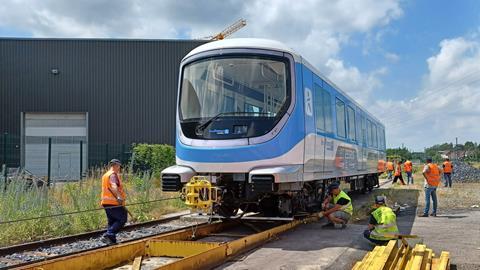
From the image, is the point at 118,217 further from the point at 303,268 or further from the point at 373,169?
the point at 373,169

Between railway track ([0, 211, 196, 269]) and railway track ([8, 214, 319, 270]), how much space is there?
50 cm

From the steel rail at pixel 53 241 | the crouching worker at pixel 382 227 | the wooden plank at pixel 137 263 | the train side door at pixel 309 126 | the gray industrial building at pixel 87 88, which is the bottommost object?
the wooden plank at pixel 137 263

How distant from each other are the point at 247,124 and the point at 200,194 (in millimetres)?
1507

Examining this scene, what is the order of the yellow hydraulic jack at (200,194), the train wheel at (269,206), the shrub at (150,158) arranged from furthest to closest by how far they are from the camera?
the shrub at (150,158)
the train wheel at (269,206)
the yellow hydraulic jack at (200,194)

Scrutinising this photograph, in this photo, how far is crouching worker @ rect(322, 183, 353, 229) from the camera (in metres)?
10.5

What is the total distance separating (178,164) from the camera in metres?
9.55

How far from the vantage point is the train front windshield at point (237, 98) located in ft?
29.4

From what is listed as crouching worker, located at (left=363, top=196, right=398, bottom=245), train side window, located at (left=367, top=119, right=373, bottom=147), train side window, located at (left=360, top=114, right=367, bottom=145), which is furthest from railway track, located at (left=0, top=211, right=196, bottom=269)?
train side window, located at (left=367, top=119, right=373, bottom=147)

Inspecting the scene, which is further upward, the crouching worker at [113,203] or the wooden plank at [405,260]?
the crouching worker at [113,203]

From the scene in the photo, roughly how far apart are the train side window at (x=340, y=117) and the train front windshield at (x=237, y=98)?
3698 mm

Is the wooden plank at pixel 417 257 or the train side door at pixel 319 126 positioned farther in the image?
the train side door at pixel 319 126

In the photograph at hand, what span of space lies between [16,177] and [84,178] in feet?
11.6

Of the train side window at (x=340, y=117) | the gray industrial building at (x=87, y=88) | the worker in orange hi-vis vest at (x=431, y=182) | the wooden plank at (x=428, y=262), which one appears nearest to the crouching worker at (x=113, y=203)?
the wooden plank at (x=428, y=262)

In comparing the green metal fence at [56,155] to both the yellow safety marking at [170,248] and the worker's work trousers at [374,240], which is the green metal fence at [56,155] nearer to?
the yellow safety marking at [170,248]
